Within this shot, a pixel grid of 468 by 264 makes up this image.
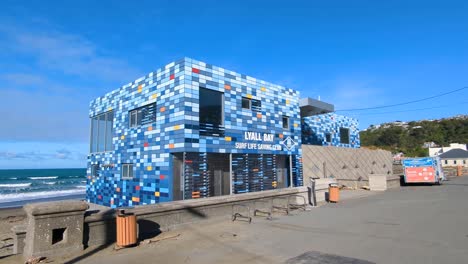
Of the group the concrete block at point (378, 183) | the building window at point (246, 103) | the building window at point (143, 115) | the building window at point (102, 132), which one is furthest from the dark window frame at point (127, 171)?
the concrete block at point (378, 183)

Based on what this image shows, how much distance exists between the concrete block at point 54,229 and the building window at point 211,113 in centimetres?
695

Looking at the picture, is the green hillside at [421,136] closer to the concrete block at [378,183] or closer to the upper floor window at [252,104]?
the concrete block at [378,183]

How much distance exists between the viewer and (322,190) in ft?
49.5

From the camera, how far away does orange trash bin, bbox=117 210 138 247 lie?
6937 millimetres

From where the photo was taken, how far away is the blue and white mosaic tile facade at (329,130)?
24016mm

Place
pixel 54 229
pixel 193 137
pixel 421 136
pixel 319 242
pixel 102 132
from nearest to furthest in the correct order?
pixel 54 229, pixel 319 242, pixel 193 137, pixel 102 132, pixel 421 136

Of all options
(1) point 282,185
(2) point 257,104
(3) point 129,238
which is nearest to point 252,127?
(2) point 257,104

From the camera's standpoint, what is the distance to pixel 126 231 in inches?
274

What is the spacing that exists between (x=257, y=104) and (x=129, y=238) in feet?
33.8

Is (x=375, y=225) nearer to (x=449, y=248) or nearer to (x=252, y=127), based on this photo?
(x=449, y=248)

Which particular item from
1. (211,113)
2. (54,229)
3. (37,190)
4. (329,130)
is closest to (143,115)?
(211,113)

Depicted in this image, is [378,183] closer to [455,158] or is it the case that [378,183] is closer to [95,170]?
[95,170]

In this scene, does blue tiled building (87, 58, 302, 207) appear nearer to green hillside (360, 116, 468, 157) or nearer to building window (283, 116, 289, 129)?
building window (283, 116, 289, 129)

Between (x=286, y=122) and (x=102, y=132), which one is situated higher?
(x=286, y=122)
